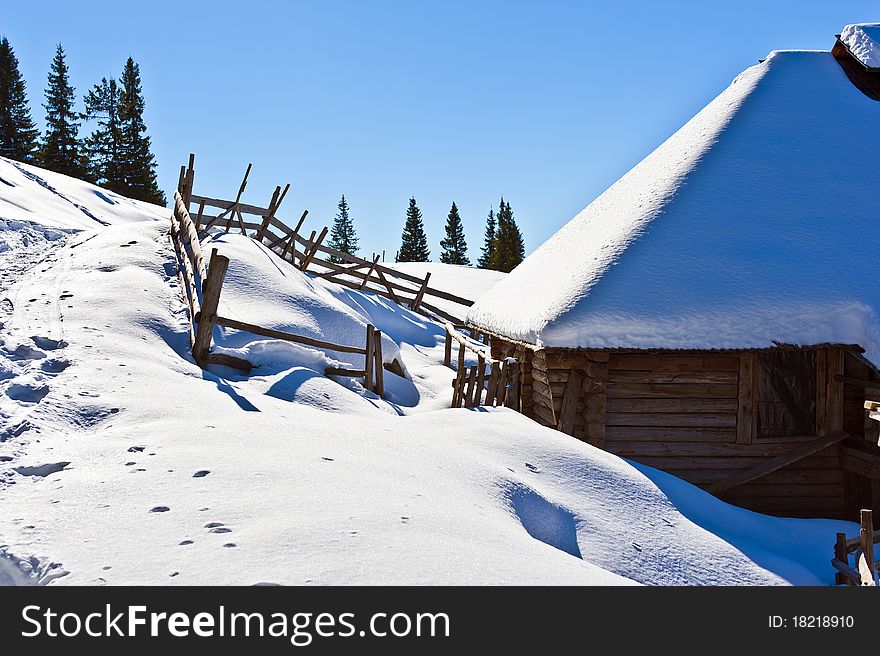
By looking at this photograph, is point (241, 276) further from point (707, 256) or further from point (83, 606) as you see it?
point (83, 606)

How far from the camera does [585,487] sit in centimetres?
557

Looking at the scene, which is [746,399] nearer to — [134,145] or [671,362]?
[671,362]

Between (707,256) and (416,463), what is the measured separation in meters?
6.12

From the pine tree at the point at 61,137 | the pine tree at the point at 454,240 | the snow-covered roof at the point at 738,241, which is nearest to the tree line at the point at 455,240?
the pine tree at the point at 454,240

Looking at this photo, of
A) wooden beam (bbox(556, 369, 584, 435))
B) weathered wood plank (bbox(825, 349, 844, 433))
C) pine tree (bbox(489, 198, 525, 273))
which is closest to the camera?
wooden beam (bbox(556, 369, 584, 435))

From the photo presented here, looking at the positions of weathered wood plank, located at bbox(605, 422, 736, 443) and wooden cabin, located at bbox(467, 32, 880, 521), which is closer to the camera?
wooden cabin, located at bbox(467, 32, 880, 521)

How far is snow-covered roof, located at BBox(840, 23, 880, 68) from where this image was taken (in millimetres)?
12891

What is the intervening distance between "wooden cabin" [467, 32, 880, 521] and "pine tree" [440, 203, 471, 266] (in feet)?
171

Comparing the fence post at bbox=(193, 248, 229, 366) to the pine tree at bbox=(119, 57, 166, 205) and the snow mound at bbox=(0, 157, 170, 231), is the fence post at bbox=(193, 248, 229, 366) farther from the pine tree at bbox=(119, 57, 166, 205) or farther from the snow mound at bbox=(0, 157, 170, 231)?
the pine tree at bbox=(119, 57, 166, 205)

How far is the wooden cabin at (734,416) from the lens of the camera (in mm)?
8867

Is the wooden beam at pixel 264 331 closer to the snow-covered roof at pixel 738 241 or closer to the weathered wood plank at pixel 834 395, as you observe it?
the snow-covered roof at pixel 738 241

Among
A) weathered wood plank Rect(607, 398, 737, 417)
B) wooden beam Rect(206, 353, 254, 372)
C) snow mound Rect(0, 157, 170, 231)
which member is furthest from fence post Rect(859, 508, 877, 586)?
snow mound Rect(0, 157, 170, 231)

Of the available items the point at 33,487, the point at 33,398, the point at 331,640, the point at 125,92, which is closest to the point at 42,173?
the point at 125,92

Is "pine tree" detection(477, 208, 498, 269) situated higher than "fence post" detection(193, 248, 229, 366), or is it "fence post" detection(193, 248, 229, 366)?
"pine tree" detection(477, 208, 498, 269)
